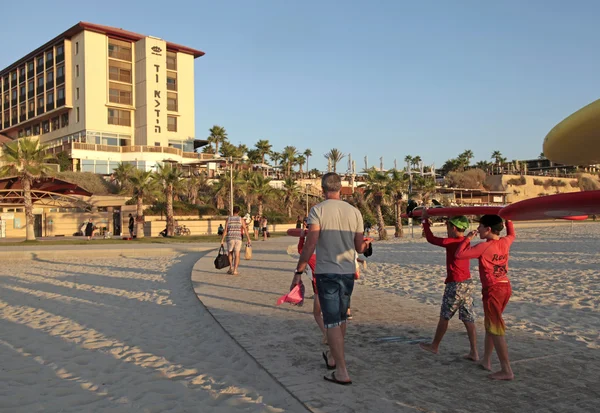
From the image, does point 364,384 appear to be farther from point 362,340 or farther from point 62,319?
point 62,319

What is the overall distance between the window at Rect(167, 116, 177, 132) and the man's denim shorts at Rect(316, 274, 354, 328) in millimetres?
66476

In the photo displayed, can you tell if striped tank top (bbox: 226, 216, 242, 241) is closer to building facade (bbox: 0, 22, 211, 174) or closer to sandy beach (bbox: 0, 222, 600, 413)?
sandy beach (bbox: 0, 222, 600, 413)

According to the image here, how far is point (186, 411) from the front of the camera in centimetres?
417

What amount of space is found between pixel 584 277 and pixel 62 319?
10879 mm

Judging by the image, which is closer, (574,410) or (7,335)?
(574,410)

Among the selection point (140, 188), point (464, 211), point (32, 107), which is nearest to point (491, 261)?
point (464, 211)

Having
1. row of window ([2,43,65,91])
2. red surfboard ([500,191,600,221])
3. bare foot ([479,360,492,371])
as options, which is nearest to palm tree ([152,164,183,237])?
bare foot ([479,360,492,371])

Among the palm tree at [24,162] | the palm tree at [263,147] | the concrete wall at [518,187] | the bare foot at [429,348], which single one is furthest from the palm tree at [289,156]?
the bare foot at [429,348]

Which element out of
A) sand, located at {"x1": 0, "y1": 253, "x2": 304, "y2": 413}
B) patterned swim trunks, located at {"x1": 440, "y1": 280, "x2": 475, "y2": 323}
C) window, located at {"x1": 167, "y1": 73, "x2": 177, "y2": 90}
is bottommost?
sand, located at {"x1": 0, "y1": 253, "x2": 304, "y2": 413}

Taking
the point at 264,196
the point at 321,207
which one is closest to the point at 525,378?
the point at 321,207

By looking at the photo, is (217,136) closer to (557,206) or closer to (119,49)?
(119,49)

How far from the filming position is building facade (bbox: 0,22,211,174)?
63.2m

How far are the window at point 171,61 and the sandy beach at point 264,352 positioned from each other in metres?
61.9

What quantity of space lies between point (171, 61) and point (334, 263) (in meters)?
70.1
